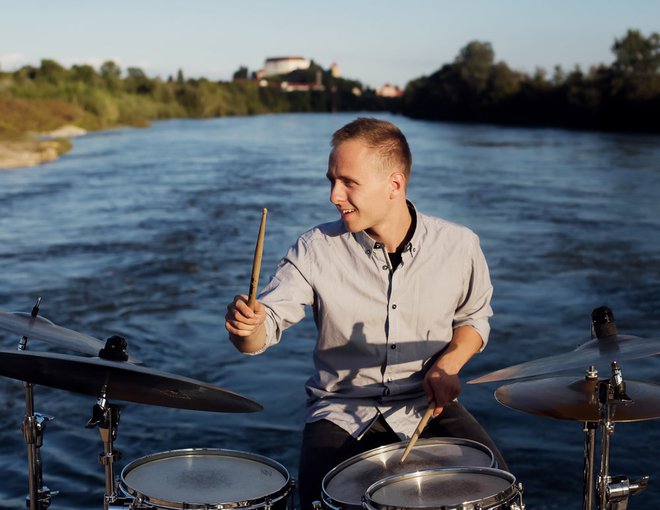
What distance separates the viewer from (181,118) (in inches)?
3022

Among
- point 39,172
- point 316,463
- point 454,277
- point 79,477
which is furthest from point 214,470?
point 39,172

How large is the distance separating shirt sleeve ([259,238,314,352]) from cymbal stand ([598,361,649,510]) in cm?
93

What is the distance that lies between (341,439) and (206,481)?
0.54 meters

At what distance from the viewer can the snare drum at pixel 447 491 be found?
2.35 m

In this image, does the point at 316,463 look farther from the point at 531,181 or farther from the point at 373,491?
the point at 531,181

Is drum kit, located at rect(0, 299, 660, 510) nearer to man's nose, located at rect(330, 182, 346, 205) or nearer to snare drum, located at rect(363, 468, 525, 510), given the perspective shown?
snare drum, located at rect(363, 468, 525, 510)

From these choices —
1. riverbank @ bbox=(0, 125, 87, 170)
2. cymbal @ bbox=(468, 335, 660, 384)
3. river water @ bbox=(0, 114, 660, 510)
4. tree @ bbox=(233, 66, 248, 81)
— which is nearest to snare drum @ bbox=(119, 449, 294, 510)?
cymbal @ bbox=(468, 335, 660, 384)

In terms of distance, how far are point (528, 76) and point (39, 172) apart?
41.2 m

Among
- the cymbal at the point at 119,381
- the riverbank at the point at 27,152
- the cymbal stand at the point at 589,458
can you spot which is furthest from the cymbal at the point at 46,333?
the riverbank at the point at 27,152

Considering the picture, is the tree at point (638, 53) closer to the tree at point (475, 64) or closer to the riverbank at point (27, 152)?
the tree at point (475, 64)

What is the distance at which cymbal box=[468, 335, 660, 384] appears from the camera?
2496 millimetres

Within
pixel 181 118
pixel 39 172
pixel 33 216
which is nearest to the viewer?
pixel 33 216

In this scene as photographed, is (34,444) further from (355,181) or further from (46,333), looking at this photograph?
(355,181)

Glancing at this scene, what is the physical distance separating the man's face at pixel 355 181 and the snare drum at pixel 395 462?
71cm
